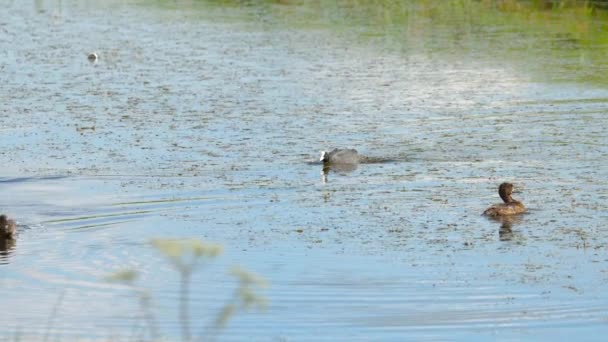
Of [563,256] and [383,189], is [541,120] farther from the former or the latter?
[563,256]

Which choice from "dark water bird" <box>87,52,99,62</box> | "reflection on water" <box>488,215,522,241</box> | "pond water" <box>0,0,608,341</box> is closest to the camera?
"pond water" <box>0,0,608,341</box>

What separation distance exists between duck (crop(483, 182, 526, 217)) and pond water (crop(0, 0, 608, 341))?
0.32 feet

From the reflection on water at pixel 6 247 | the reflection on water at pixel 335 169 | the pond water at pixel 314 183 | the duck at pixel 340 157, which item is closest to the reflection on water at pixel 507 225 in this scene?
the pond water at pixel 314 183

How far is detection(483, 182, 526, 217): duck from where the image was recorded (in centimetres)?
1187

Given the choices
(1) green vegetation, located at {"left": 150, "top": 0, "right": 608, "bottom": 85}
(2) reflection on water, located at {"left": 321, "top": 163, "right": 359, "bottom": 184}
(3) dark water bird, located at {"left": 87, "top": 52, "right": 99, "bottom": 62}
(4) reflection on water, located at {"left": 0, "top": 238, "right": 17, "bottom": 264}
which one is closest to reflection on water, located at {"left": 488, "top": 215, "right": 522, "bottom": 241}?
(2) reflection on water, located at {"left": 321, "top": 163, "right": 359, "bottom": 184}

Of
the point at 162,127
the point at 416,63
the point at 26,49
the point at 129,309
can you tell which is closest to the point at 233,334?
the point at 129,309

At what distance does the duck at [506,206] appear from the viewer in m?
11.9

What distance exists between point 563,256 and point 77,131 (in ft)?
26.1

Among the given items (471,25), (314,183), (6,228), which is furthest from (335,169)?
(471,25)

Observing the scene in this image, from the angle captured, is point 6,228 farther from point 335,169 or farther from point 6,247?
point 335,169

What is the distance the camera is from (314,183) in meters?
13.8

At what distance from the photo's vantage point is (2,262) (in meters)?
11.2

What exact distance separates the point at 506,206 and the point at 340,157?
2.77 metres

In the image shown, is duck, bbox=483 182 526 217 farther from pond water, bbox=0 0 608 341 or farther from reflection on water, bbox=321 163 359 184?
reflection on water, bbox=321 163 359 184
